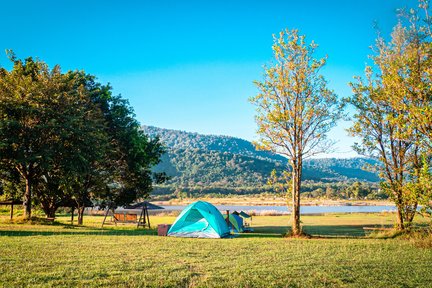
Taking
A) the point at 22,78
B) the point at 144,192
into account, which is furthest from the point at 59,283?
the point at 144,192

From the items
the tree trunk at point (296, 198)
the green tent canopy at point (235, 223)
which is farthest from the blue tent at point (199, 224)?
the green tent canopy at point (235, 223)

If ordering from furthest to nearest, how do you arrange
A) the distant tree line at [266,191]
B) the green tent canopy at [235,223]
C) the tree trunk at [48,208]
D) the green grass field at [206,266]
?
the distant tree line at [266,191] → the tree trunk at [48,208] → the green tent canopy at [235,223] → the green grass field at [206,266]

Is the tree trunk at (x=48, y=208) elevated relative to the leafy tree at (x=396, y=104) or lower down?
lower down

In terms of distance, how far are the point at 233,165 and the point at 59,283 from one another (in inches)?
5988

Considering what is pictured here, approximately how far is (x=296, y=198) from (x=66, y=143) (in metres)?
17.2

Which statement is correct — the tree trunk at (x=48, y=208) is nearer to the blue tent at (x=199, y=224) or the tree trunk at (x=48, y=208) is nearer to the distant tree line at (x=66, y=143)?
the distant tree line at (x=66, y=143)

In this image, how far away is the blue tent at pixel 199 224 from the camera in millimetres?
22031

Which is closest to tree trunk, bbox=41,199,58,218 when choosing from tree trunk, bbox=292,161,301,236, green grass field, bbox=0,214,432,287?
green grass field, bbox=0,214,432,287

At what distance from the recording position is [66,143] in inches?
1128

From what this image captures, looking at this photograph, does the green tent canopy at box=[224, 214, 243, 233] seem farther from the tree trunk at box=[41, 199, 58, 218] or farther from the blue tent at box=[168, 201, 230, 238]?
the tree trunk at box=[41, 199, 58, 218]

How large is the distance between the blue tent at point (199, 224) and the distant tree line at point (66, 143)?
939 centimetres

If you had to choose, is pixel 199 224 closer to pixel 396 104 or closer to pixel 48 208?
pixel 396 104

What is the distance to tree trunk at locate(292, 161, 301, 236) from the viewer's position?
2264 centimetres

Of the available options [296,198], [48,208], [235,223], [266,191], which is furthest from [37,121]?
[266,191]
